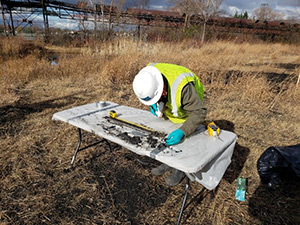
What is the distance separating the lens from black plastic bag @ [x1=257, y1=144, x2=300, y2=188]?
2.05m

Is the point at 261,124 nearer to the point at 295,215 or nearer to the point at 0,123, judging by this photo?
the point at 295,215

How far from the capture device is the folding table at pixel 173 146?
1.37 meters

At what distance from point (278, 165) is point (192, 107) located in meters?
1.20

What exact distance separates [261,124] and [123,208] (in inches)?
115

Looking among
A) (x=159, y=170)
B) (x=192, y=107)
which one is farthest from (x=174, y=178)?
(x=192, y=107)

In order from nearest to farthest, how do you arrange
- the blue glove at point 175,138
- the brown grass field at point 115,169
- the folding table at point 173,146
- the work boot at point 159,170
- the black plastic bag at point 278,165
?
the folding table at point 173,146
the blue glove at point 175,138
the brown grass field at point 115,169
the black plastic bag at point 278,165
the work boot at point 159,170

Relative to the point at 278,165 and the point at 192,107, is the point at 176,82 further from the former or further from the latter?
the point at 278,165

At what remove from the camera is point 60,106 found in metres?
3.99

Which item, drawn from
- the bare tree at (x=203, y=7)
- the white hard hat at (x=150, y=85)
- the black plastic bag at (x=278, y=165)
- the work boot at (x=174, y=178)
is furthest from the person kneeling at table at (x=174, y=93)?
the bare tree at (x=203, y=7)

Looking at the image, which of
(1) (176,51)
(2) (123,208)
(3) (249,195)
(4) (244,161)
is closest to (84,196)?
(2) (123,208)

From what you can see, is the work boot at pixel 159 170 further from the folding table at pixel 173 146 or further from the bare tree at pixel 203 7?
the bare tree at pixel 203 7

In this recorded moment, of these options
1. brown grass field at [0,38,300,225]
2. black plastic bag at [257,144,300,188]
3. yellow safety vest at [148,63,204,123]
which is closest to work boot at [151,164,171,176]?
brown grass field at [0,38,300,225]

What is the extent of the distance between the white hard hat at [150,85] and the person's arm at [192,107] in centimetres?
22

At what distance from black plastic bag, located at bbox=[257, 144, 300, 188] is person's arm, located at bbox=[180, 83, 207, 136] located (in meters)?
1.02
